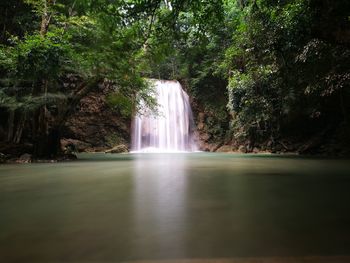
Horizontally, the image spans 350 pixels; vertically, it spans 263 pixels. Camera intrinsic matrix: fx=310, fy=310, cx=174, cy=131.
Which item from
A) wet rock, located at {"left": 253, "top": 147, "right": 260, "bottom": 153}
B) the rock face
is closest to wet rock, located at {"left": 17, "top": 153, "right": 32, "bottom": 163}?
the rock face

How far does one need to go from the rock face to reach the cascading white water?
1.20 metres

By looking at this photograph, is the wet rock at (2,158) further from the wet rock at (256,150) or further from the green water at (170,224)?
the wet rock at (256,150)

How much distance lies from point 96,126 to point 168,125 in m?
5.43

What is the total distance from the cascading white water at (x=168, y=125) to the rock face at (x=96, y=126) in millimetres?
1203

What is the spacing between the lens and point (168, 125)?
24.0 metres

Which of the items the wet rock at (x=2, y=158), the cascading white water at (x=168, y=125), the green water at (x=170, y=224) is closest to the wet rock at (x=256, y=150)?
the cascading white water at (x=168, y=125)

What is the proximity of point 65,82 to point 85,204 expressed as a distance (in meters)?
18.2

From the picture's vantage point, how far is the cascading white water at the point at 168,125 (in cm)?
2330

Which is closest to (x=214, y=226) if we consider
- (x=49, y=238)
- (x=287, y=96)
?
(x=49, y=238)

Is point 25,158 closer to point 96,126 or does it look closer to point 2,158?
point 2,158

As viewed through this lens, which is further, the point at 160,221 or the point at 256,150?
the point at 256,150

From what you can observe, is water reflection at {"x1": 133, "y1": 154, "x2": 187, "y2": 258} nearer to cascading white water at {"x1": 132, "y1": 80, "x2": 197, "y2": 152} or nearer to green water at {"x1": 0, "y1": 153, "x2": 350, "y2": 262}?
green water at {"x1": 0, "y1": 153, "x2": 350, "y2": 262}

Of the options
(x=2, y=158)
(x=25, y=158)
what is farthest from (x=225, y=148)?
(x=2, y=158)

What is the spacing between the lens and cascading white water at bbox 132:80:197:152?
23.3 m
